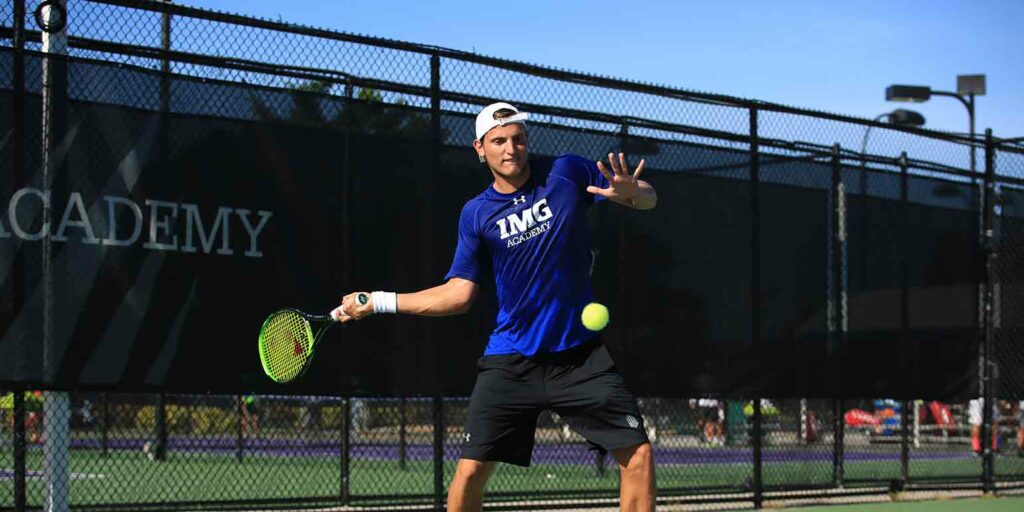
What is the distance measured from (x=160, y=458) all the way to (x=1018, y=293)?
8394 millimetres

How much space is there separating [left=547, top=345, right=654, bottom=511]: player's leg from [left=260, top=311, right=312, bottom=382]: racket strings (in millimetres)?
1135

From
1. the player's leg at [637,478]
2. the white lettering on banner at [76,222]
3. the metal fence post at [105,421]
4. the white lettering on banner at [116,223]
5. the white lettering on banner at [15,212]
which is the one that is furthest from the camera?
the metal fence post at [105,421]

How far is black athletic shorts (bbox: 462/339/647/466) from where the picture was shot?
5.17 meters

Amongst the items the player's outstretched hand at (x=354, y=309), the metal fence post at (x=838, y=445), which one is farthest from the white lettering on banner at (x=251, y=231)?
the metal fence post at (x=838, y=445)

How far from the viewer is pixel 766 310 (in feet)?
32.2

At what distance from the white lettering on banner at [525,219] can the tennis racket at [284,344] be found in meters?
0.91

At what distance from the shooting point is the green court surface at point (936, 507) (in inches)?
381

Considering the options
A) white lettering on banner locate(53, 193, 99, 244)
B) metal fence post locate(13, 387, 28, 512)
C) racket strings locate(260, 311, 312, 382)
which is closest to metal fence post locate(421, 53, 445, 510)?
white lettering on banner locate(53, 193, 99, 244)

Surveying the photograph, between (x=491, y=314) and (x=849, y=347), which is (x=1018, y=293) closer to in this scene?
(x=849, y=347)

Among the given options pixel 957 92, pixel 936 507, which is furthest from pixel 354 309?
pixel 957 92

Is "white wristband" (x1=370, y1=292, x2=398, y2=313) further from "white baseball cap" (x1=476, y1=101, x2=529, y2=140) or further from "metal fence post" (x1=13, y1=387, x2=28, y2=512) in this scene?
"metal fence post" (x1=13, y1=387, x2=28, y2=512)

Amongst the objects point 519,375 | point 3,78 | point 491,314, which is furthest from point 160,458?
point 519,375

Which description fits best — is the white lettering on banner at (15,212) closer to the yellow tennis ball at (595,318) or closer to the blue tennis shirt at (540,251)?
the blue tennis shirt at (540,251)

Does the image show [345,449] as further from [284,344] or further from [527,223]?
[527,223]
